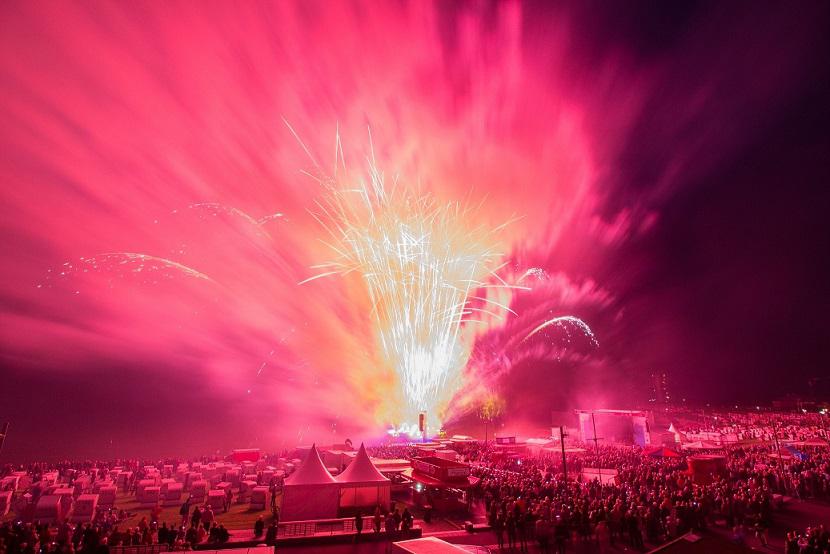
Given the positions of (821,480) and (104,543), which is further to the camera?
(821,480)

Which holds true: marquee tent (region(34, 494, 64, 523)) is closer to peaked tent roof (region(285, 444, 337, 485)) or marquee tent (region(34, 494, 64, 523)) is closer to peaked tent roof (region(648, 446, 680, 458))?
peaked tent roof (region(285, 444, 337, 485))

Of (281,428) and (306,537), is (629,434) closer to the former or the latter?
(306,537)

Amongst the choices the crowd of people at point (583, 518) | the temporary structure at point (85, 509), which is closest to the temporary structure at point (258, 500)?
the crowd of people at point (583, 518)

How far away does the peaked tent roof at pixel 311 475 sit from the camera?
1762 centimetres

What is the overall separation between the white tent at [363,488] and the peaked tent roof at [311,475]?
2.27 feet

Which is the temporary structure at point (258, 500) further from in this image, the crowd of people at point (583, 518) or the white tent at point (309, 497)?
the white tent at point (309, 497)

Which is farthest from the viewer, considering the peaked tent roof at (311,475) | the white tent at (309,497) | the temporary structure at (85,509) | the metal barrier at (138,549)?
the temporary structure at (85,509)

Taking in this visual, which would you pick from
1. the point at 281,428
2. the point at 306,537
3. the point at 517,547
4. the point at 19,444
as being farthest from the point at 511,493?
the point at 19,444

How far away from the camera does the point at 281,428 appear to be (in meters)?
91.4

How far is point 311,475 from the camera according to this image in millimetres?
18047

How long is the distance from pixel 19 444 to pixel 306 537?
84.5m

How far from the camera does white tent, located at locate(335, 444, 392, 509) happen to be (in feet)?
60.0

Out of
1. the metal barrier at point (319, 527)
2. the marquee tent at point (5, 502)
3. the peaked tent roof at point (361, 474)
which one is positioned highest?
the peaked tent roof at point (361, 474)

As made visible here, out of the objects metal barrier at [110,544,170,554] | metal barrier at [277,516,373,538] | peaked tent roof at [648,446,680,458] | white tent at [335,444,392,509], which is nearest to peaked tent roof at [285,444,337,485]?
white tent at [335,444,392,509]
